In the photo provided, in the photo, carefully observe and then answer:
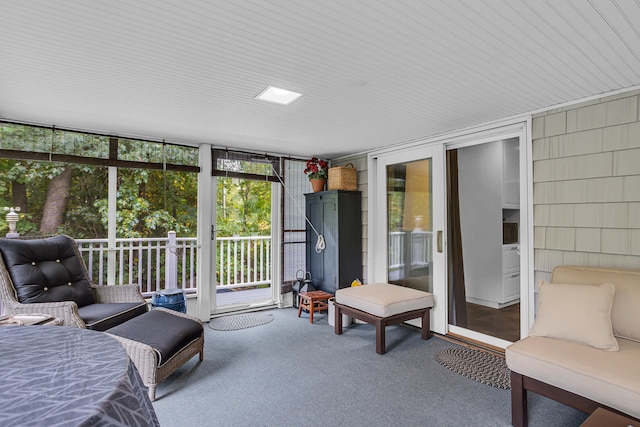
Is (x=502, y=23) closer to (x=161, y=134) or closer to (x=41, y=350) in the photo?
(x=41, y=350)

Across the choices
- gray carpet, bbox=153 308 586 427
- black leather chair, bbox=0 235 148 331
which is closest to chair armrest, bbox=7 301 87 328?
black leather chair, bbox=0 235 148 331

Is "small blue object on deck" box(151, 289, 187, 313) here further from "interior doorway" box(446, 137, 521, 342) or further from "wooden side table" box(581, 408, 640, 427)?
"wooden side table" box(581, 408, 640, 427)

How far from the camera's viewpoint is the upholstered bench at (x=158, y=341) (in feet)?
7.97

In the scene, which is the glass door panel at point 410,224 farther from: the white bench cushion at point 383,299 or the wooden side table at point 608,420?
the wooden side table at point 608,420

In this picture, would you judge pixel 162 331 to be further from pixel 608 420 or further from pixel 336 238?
pixel 608 420

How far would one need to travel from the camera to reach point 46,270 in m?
2.95

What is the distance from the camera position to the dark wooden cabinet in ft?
15.2

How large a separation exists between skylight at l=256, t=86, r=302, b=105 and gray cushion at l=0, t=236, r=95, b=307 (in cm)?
232

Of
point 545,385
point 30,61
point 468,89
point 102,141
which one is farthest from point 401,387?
point 102,141

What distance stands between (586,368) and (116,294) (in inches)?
146

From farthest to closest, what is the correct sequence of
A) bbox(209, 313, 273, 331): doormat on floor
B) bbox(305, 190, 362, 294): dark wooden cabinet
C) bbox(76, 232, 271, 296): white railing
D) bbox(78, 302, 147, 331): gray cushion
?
1. bbox(305, 190, 362, 294): dark wooden cabinet
2. bbox(76, 232, 271, 296): white railing
3. bbox(209, 313, 273, 331): doormat on floor
4. bbox(78, 302, 147, 331): gray cushion

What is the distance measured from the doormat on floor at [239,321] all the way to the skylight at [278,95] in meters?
2.67

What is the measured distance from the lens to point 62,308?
2602 mm

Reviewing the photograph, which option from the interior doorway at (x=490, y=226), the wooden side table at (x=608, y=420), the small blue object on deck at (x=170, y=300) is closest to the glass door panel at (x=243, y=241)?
the small blue object on deck at (x=170, y=300)
